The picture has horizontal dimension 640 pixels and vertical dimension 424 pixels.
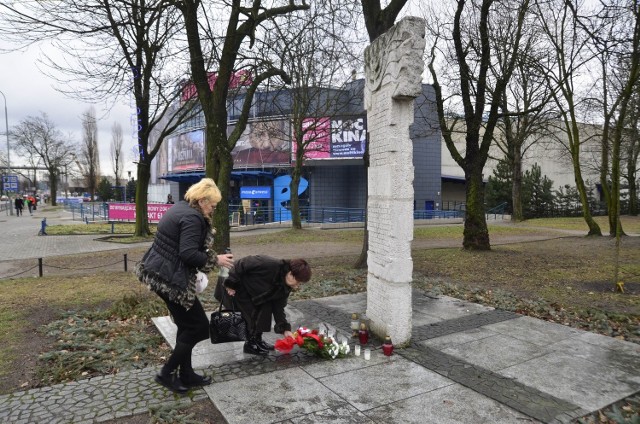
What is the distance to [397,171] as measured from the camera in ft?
17.0

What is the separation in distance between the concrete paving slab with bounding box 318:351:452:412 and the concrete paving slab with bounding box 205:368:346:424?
0.14m

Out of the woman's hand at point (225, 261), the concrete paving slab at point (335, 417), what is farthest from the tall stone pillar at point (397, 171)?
the woman's hand at point (225, 261)

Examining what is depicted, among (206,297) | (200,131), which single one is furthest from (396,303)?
(200,131)

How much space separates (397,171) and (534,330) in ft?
9.87

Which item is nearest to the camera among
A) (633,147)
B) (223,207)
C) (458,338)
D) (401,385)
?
(401,385)

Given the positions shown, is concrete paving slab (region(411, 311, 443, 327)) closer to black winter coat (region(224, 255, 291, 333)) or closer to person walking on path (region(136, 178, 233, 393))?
black winter coat (region(224, 255, 291, 333))

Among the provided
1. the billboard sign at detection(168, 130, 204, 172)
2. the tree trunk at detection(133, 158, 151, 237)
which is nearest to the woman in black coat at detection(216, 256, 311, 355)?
the tree trunk at detection(133, 158, 151, 237)

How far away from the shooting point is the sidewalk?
3.64 metres

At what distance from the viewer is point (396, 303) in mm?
5234

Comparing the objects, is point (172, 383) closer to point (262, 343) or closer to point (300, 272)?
point (262, 343)

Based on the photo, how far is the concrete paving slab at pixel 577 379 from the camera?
3898mm

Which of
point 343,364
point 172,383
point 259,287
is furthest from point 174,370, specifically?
point 343,364

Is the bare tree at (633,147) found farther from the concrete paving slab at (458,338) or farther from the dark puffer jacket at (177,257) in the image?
the dark puffer jacket at (177,257)

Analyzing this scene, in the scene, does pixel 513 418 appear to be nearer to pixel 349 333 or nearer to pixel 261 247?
pixel 349 333
